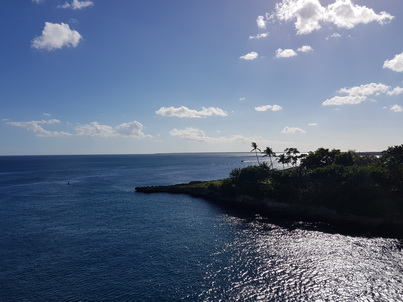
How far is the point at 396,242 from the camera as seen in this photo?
2463 inches

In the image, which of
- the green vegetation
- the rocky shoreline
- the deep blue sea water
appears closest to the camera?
the deep blue sea water

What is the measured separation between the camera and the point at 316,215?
8681cm

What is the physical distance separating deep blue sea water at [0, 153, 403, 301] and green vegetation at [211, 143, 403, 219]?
545 inches

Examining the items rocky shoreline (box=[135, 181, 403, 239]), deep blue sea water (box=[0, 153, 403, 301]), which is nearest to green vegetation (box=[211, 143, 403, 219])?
rocky shoreline (box=[135, 181, 403, 239])

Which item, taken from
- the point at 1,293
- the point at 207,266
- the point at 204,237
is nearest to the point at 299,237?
the point at 204,237

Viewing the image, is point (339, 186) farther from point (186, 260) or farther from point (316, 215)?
point (186, 260)

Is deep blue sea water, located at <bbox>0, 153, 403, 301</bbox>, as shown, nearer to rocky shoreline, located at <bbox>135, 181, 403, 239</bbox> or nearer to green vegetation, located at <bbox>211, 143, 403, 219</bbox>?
rocky shoreline, located at <bbox>135, 181, 403, 239</bbox>

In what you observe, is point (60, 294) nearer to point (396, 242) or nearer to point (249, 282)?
point (249, 282)

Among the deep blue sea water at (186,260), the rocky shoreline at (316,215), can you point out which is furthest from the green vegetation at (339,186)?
the deep blue sea water at (186,260)

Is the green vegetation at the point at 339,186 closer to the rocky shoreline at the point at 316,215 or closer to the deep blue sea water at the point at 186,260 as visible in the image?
the rocky shoreline at the point at 316,215

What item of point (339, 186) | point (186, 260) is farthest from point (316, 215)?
point (186, 260)

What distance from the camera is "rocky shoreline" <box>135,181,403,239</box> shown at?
7269 centimetres

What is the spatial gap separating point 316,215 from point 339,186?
1176 cm

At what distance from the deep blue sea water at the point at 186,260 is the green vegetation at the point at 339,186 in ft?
45.4
